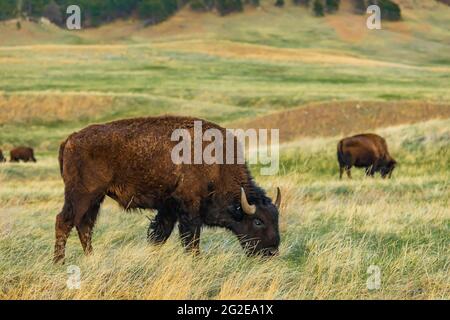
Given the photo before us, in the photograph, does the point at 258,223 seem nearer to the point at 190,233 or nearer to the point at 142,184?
the point at 190,233

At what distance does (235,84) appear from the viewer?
63.3 metres

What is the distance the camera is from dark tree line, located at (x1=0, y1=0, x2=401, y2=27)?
11744 cm

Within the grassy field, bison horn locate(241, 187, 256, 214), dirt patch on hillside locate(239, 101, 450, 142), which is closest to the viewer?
the grassy field

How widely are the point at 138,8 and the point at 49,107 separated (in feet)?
271

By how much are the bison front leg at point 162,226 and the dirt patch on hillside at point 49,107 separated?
37.3 meters

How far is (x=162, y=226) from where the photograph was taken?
30.5ft

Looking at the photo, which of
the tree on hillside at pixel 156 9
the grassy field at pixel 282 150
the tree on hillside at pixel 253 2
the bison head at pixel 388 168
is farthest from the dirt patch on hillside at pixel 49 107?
the tree on hillside at pixel 253 2

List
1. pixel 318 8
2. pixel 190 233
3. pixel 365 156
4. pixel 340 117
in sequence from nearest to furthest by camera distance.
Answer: pixel 190 233 < pixel 365 156 < pixel 340 117 < pixel 318 8

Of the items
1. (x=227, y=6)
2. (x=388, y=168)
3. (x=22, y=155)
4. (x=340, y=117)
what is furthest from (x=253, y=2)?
(x=388, y=168)

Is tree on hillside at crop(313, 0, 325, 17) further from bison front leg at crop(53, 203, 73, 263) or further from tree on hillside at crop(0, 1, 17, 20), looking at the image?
bison front leg at crop(53, 203, 73, 263)

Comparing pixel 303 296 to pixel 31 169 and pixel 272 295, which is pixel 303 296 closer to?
pixel 272 295

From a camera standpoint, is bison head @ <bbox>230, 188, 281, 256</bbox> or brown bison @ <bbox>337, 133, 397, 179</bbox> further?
brown bison @ <bbox>337, 133, 397, 179</bbox>

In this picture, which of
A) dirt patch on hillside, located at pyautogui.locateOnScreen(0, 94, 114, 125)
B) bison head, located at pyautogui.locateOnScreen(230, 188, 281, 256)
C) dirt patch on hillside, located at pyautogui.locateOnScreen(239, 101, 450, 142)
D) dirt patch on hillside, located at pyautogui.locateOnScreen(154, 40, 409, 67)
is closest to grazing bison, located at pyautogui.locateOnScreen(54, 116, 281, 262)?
bison head, located at pyautogui.locateOnScreen(230, 188, 281, 256)

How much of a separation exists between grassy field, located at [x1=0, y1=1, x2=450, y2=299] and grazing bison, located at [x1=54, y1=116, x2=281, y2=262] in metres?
0.33
